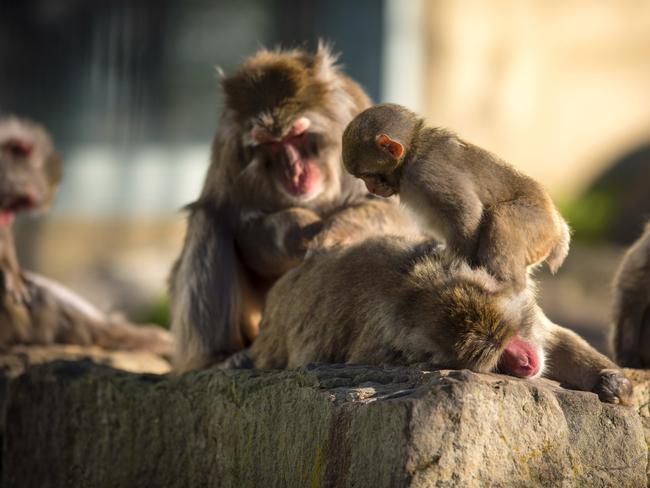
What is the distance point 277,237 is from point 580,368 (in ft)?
6.11

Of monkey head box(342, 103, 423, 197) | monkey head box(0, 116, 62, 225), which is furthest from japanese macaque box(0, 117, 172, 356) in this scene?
monkey head box(342, 103, 423, 197)

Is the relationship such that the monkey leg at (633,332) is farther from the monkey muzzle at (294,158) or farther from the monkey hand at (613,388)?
the monkey muzzle at (294,158)

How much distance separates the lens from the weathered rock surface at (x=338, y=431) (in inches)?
126

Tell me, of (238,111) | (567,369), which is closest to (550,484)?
(567,369)

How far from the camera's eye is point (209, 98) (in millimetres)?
14031

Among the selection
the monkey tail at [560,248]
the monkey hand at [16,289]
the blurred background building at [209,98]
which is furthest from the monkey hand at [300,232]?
the blurred background building at [209,98]

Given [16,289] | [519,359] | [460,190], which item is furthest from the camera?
[16,289]

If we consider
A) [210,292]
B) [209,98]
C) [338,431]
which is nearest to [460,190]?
[338,431]

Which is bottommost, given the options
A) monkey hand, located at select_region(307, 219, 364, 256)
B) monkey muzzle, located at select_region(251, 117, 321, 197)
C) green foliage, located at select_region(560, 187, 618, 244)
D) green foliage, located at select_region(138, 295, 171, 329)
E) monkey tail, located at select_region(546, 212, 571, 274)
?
green foliage, located at select_region(138, 295, 171, 329)

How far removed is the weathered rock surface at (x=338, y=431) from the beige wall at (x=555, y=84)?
922cm

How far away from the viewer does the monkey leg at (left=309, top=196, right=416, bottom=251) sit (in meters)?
5.06

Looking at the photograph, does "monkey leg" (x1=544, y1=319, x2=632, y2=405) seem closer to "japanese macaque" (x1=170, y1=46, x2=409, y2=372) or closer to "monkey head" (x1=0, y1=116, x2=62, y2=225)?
"japanese macaque" (x1=170, y1=46, x2=409, y2=372)

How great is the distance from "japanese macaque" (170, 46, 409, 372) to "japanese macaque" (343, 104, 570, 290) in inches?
30.9

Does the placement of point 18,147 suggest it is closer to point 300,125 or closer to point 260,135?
point 260,135
